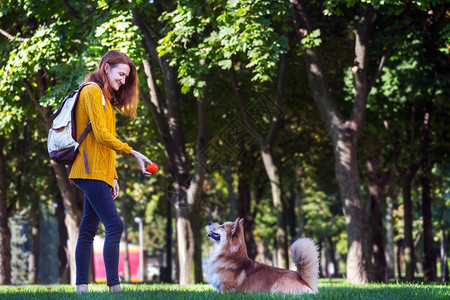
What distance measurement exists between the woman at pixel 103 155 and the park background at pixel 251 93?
6.05 meters

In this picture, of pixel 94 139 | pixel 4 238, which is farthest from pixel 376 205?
pixel 94 139

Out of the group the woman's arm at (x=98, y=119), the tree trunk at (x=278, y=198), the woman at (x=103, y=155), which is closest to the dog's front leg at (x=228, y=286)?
the woman at (x=103, y=155)

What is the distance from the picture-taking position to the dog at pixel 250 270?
6.54 meters

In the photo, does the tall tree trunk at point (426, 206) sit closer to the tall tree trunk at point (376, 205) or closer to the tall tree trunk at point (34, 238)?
the tall tree trunk at point (376, 205)

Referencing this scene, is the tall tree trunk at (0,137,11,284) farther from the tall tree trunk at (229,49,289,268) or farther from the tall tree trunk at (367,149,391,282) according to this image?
the tall tree trunk at (367,149,391,282)

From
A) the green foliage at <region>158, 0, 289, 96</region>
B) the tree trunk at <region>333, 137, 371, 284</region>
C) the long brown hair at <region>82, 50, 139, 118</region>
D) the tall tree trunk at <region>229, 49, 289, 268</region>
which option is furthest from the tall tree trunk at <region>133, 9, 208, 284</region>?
the long brown hair at <region>82, 50, 139, 118</region>

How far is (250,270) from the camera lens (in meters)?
6.82

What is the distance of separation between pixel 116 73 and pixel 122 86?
0.24 m

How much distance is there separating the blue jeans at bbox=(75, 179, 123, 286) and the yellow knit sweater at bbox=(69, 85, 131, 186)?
9 cm

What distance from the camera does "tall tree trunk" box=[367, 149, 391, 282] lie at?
22266 mm

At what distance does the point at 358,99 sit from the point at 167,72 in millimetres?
4678

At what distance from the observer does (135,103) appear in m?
6.27

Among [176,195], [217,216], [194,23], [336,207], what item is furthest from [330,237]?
[194,23]

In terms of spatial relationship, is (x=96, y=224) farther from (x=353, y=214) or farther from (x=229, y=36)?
(x=353, y=214)
